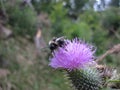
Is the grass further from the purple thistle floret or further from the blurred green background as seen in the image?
the purple thistle floret

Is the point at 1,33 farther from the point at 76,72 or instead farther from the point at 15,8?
the point at 76,72

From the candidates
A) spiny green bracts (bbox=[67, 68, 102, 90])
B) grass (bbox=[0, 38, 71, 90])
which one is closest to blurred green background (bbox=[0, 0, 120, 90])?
grass (bbox=[0, 38, 71, 90])

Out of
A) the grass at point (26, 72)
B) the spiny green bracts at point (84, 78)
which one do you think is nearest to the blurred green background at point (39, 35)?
the grass at point (26, 72)

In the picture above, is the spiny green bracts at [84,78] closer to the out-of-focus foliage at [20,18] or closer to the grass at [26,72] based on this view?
the grass at [26,72]

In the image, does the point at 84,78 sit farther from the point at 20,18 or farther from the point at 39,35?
the point at 20,18

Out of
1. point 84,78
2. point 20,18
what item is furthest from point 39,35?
point 84,78
